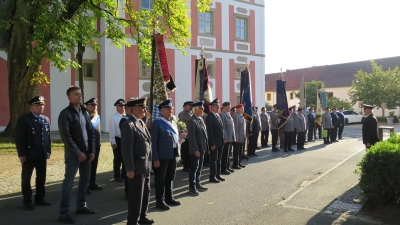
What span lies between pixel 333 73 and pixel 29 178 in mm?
61976

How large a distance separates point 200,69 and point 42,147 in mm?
6549

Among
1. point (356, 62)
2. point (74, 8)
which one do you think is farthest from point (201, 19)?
point (356, 62)

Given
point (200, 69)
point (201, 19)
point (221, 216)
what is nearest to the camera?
point (221, 216)

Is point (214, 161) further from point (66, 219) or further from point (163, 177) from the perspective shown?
point (66, 219)

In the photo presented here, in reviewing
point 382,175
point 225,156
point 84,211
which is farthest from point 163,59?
point 382,175

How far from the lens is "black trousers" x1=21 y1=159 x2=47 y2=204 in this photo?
20.6 feet

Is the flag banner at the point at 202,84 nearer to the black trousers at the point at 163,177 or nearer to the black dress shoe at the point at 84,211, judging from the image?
the black trousers at the point at 163,177

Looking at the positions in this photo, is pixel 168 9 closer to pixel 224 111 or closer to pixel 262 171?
pixel 224 111

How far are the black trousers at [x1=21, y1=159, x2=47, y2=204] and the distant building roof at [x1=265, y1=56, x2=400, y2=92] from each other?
49.8 meters

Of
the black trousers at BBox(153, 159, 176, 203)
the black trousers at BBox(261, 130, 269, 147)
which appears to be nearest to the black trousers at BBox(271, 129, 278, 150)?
the black trousers at BBox(261, 130, 269, 147)

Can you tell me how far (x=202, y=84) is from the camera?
38.7ft

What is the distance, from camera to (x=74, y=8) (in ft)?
47.1

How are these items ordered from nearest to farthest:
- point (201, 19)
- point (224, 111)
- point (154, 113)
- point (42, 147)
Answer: point (42, 147) → point (154, 113) → point (224, 111) → point (201, 19)

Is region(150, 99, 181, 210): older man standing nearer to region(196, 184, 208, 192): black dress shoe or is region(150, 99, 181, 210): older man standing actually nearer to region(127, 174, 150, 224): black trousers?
region(127, 174, 150, 224): black trousers
